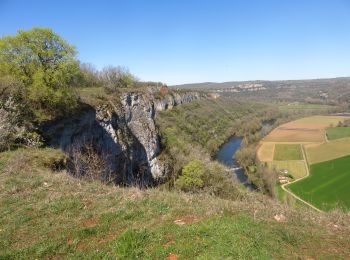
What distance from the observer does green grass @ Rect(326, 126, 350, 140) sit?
81.2 m

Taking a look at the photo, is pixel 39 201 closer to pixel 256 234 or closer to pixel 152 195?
pixel 152 195

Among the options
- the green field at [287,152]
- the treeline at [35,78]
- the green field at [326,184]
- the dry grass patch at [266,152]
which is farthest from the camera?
the dry grass patch at [266,152]

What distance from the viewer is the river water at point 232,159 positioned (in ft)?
175

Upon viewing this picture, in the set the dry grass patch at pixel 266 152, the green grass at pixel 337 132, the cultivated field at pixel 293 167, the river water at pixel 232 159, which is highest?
the green grass at pixel 337 132

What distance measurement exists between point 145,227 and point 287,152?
2767 inches

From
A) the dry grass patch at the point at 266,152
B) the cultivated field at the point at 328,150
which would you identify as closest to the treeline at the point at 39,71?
the dry grass patch at the point at 266,152

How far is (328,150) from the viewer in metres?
66.9

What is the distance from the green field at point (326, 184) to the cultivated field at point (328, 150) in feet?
12.1

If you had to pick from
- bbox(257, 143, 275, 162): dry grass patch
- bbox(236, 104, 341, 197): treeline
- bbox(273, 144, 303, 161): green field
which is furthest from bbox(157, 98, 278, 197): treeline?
bbox(273, 144, 303, 161): green field

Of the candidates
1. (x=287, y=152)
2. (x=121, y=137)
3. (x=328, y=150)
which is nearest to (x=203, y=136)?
(x=287, y=152)

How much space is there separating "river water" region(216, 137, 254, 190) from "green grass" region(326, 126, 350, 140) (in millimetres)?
27142

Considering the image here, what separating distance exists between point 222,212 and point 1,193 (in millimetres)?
6348

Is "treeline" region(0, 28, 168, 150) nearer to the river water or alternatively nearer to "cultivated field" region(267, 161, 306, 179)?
the river water

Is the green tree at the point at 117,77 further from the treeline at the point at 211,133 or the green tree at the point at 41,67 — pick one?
the green tree at the point at 41,67
